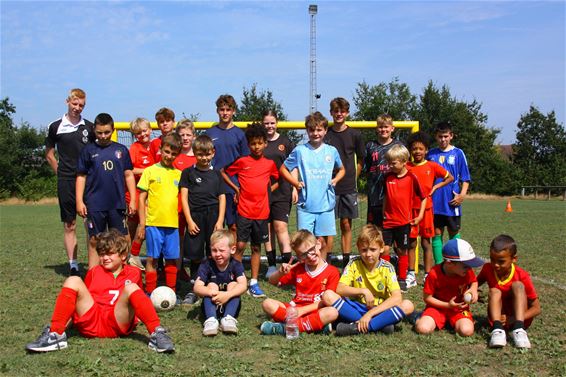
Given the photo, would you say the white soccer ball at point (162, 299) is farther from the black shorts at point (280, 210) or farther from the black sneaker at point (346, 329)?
the black shorts at point (280, 210)

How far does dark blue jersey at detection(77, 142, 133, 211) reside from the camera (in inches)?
237

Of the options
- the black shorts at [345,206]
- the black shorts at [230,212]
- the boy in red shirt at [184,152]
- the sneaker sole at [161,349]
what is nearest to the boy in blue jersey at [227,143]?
the black shorts at [230,212]

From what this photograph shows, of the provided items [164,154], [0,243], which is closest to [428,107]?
[0,243]

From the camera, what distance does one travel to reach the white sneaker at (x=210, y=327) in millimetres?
4488

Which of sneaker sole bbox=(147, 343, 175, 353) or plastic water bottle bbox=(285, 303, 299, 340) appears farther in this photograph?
plastic water bottle bbox=(285, 303, 299, 340)

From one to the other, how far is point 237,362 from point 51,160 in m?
4.33

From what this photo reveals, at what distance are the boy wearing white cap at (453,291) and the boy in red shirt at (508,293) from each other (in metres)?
0.14

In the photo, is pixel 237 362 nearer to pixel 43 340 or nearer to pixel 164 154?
pixel 43 340

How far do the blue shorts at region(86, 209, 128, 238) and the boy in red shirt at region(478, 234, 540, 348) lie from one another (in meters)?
3.75

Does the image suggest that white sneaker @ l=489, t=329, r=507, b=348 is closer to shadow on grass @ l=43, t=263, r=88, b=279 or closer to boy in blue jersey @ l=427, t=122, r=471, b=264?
boy in blue jersey @ l=427, t=122, r=471, b=264

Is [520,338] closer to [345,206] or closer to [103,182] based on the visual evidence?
[345,206]

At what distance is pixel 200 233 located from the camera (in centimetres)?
593

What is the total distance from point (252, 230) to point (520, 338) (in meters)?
3.22

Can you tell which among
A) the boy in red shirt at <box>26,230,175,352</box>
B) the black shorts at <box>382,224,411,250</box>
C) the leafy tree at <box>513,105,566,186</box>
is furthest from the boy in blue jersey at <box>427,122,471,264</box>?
the leafy tree at <box>513,105,566,186</box>
